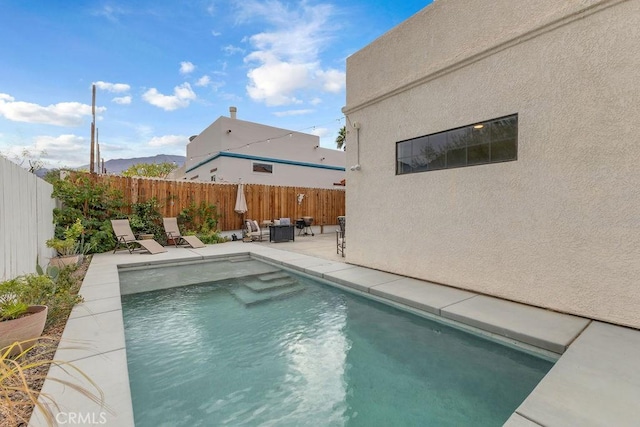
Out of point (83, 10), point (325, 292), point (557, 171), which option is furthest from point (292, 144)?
point (557, 171)

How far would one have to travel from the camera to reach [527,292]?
4066mm

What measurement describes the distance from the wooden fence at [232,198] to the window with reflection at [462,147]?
8.10 m

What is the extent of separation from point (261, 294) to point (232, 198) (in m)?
7.63

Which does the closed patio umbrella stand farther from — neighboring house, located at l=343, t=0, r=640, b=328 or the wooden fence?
neighboring house, located at l=343, t=0, r=640, b=328

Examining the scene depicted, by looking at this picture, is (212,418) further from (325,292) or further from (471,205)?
(471,205)

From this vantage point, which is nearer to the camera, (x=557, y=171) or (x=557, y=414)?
(x=557, y=414)

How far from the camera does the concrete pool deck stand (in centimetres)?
194

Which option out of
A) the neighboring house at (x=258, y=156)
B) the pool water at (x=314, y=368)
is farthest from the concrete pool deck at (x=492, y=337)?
the neighboring house at (x=258, y=156)

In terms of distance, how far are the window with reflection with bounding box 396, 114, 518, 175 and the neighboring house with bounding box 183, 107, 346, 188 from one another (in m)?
11.8

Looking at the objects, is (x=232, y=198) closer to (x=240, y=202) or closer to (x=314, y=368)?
(x=240, y=202)

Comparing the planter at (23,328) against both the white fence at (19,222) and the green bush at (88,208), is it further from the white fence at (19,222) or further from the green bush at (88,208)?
the green bush at (88,208)

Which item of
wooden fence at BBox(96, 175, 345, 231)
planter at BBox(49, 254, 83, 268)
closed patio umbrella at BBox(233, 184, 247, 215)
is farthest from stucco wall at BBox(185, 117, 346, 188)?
planter at BBox(49, 254, 83, 268)

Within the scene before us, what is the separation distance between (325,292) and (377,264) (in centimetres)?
158

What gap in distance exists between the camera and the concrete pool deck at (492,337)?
1.94m
